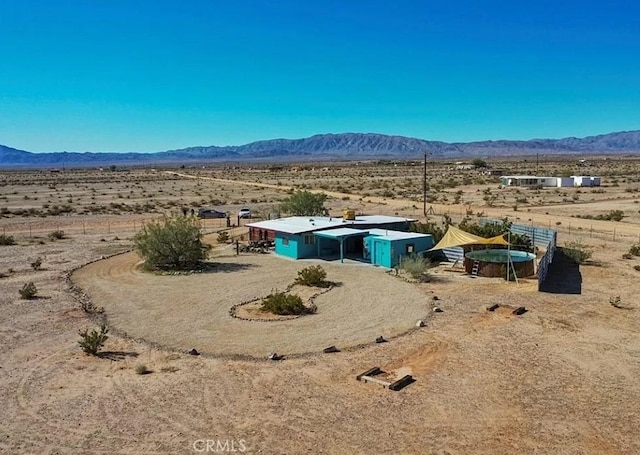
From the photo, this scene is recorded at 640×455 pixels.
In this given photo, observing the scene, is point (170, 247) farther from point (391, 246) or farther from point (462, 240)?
point (462, 240)

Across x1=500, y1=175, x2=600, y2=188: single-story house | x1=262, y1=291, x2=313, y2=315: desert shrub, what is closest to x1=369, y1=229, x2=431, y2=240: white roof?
x1=262, y1=291, x2=313, y2=315: desert shrub

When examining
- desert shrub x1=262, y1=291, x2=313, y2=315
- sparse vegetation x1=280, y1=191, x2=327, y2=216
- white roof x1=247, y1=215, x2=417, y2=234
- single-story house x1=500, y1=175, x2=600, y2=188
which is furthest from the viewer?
single-story house x1=500, y1=175, x2=600, y2=188

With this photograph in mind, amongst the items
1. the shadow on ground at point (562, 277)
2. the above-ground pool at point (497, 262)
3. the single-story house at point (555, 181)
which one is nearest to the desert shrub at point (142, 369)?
the shadow on ground at point (562, 277)

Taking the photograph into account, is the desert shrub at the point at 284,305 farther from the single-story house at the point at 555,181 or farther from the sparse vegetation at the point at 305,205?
the single-story house at the point at 555,181

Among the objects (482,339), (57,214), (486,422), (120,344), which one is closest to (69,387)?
(120,344)

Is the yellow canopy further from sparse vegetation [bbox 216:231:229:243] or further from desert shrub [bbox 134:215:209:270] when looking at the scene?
sparse vegetation [bbox 216:231:229:243]

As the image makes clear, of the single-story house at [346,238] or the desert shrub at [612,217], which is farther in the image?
the desert shrub at [612,217]
